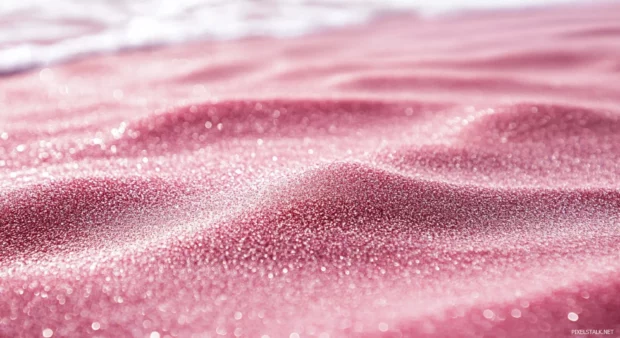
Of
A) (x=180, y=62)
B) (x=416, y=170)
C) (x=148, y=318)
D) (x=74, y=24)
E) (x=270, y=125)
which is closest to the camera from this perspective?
(x=148, y=318)

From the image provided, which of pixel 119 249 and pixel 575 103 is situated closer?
pixel 119 249

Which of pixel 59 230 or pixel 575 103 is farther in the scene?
Answer: pixel 575 103

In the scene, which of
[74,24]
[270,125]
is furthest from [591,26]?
[74,24]

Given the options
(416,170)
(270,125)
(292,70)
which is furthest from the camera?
(292,70)

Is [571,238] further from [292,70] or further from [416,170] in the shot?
[292,70]

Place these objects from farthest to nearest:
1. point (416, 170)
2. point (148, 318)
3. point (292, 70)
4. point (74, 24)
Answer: point (74, 24)
point (292, 70)
point (416, 170)
point (148, 318)

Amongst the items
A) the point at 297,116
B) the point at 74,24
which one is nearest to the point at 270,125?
the point at 297,116

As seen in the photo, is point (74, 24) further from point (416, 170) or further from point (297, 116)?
point (416, 170)

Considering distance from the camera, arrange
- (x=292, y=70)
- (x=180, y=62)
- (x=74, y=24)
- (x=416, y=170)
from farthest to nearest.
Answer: (x=74, y=24), (x=180, y=62), (x=292, y=70), (x=416, y=170)

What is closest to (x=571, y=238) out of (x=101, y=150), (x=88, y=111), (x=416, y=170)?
(x=416, y=170)
